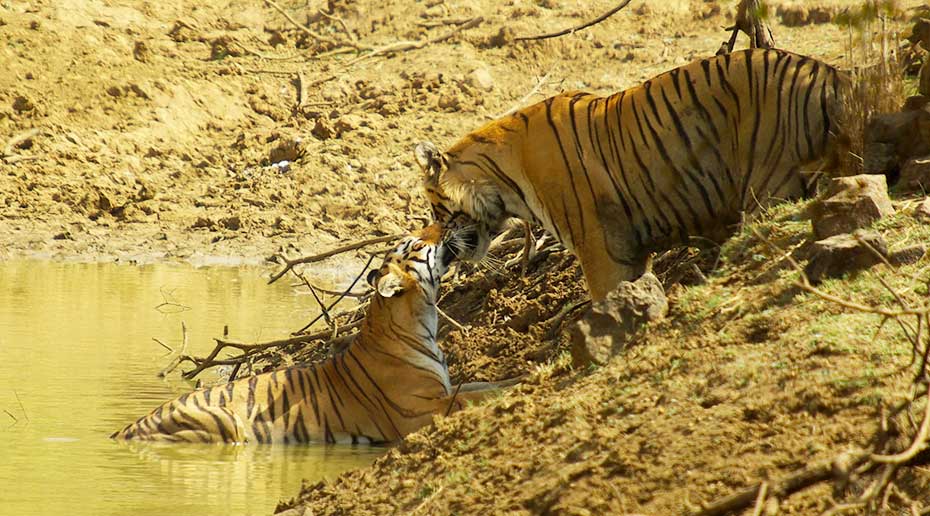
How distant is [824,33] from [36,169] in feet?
33.3

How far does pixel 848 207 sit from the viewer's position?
238 inches

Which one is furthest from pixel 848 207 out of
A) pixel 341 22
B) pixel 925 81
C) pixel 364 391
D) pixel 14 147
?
pixel 341 22

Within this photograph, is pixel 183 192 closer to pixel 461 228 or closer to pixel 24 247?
pixel 24 247

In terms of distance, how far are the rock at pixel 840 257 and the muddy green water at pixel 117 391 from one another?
103 inches

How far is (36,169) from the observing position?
57.3 ft

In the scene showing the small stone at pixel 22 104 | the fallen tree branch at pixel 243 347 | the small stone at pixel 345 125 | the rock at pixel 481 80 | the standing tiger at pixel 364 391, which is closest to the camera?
the standing tiger at pixel 364 391

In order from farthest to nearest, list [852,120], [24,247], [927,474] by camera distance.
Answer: [24,247] → [852,120] → [927,474]

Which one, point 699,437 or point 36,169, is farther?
point 36,169

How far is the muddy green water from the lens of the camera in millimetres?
6656

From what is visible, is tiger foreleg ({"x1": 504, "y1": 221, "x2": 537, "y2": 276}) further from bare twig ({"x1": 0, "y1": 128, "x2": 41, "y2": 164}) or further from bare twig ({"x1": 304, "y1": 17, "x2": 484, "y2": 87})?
bare twig ({"x1": 304, "y1": 17, "x2": 484, "y2": 87})

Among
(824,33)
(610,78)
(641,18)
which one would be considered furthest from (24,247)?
(824,33)

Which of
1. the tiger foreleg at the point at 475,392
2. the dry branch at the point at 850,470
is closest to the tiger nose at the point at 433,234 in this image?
the tiger foreleg at the point at 475,392

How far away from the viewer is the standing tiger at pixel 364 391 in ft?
25.9

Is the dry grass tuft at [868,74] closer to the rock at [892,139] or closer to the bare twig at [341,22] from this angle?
the rock at [892,139]
